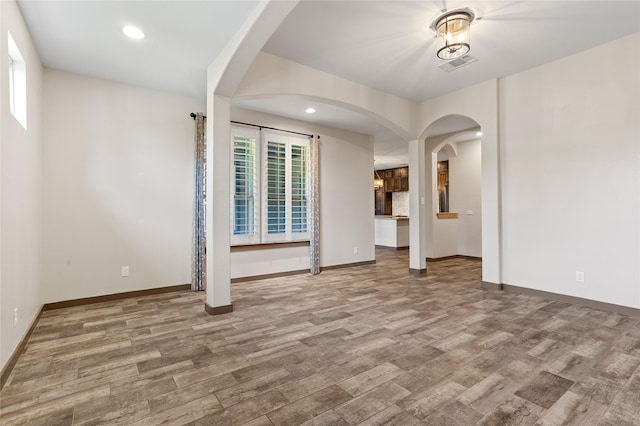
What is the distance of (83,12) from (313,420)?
3.67 m

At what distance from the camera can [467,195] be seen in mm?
7746

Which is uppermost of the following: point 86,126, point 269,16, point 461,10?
point 461,10

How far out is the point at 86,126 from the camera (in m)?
3.95

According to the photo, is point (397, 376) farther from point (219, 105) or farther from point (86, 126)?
point (86, 126)

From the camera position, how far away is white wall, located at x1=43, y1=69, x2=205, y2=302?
3.78m

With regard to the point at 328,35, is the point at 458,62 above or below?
below

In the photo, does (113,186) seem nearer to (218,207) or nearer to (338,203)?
(218,207)

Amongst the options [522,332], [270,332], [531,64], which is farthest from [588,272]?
[270,332]

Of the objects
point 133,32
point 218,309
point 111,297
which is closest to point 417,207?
point 218,309

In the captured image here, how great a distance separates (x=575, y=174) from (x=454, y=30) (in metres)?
2.37

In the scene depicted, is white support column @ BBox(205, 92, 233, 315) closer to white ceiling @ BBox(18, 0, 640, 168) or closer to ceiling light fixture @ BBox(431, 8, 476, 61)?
white ceiling @ BBox(18, 0, 640, 168)

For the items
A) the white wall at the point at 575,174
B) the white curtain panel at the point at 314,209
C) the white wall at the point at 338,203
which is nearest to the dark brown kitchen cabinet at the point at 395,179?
the white wall at the point at 338,203

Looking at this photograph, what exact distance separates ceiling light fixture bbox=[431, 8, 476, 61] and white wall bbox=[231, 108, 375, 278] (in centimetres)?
318

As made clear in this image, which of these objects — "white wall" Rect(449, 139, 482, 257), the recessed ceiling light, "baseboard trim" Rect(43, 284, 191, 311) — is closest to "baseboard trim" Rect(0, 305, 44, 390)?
"baseboard trim" Rect(43, 284, 191, 311)
